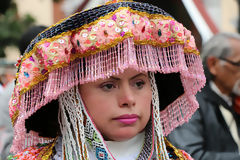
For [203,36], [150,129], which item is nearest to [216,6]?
[203,36]

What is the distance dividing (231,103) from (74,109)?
197 cm

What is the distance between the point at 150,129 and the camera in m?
1.87

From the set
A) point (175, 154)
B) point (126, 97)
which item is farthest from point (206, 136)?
point (126, 97)

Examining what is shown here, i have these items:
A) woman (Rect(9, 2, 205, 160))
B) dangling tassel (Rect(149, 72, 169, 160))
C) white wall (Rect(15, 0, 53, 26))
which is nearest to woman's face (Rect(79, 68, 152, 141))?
woman (Rect(9, 2, 205, 160))

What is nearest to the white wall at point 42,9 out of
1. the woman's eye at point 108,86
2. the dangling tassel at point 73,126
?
the dangling tassel at point 73,126

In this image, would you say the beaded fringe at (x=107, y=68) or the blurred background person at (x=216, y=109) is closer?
the beaded fringe at (x=107, y=68)

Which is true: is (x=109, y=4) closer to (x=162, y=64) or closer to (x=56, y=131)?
(x=162, y=64)

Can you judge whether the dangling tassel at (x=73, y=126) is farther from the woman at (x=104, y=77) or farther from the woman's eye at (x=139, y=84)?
the woman's eye at (x=139, y=84)

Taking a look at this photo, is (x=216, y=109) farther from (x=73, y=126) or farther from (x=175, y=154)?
(x=73, y=126)

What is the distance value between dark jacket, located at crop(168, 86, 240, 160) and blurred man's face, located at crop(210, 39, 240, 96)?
0.44 m

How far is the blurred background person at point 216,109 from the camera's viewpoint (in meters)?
2.52

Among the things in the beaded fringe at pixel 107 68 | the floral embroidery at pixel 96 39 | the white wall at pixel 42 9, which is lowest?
the beaded fringe at pixel 107 68

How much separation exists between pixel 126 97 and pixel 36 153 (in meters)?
0.57

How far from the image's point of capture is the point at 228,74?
127 inches
